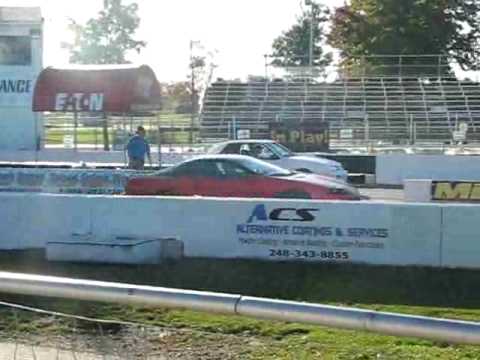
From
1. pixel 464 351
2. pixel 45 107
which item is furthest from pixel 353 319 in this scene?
pixel 45 107

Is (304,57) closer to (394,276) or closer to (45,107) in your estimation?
(45,107)

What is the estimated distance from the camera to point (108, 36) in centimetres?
10762

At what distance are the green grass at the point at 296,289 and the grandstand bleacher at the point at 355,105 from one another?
94.5 ft

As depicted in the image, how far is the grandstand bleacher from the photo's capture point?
42.2 metres

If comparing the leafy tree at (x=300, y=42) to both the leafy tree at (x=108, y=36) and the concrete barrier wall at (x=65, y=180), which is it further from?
the concrete barrier wall at (x=65, y=180)

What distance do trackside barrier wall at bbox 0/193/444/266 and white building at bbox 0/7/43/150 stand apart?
2335 centimetres

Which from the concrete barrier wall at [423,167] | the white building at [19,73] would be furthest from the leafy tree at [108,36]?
the concrete barrier wall at [423,167]

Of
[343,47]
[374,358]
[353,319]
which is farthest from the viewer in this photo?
[343,47]

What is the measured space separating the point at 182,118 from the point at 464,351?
47883 mm

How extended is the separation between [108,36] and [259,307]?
106967mm

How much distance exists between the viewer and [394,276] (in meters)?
10.7

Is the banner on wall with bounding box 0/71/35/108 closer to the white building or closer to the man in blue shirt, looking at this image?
the white building

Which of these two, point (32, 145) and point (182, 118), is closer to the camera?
point (32, 145)

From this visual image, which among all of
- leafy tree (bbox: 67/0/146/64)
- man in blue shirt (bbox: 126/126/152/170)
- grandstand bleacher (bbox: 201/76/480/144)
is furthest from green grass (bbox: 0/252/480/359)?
leafy tree (bbox: 67/0/146/64)
